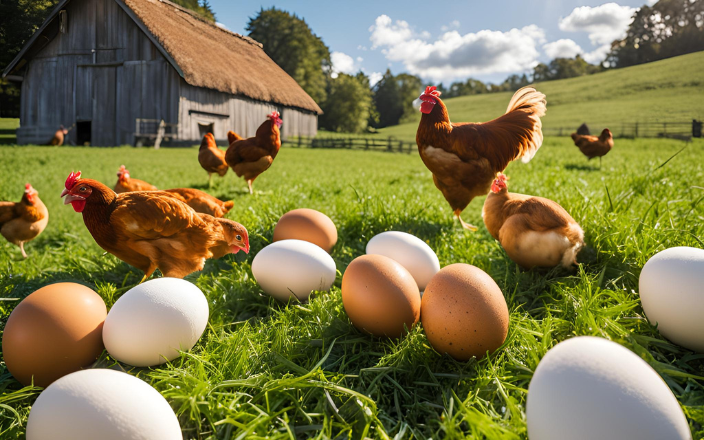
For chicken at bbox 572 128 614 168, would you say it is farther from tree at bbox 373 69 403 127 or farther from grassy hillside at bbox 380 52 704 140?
tree at bbox 373 69 403 127

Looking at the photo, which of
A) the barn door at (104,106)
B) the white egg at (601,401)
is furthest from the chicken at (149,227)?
the white egg at (601,401)

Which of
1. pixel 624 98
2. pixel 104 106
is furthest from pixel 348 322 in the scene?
pixel 624 98

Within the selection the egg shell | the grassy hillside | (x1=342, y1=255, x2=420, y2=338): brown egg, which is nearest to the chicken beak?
(x1=342, y1=255, x2=420, y2=338): brown egg

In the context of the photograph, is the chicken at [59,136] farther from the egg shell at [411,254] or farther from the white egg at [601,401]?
the white egg at [601,401]

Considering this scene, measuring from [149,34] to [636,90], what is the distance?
21.2m

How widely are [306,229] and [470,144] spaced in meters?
1.45

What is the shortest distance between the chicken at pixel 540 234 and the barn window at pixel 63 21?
3094mm

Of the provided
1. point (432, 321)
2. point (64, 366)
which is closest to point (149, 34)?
point (64, 366)

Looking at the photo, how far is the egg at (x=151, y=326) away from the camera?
5.46 feet

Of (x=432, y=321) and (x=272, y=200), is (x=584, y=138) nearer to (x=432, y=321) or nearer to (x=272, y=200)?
(x=272, y=200)

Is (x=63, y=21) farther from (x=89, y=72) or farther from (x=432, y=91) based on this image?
(x=432, y=91)

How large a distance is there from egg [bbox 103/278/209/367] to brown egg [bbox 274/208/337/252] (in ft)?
3.78

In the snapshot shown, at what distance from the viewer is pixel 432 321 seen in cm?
169

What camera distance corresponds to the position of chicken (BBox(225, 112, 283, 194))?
2717mm
